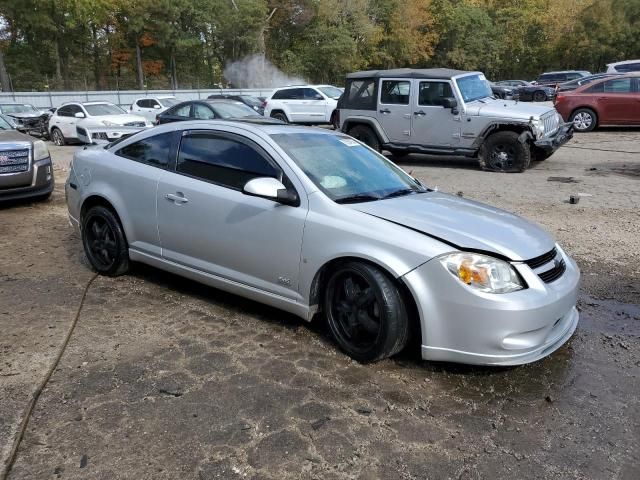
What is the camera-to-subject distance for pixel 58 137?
1958 cm

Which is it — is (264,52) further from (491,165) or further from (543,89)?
(491,165)

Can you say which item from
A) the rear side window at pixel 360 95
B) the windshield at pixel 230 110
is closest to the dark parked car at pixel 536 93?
the windshield at pixel 230 110

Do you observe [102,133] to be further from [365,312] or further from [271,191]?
[365,312]

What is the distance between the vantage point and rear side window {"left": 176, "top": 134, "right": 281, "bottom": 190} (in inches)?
162

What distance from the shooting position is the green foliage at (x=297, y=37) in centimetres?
4722

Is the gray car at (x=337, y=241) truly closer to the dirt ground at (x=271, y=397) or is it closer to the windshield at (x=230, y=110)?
the dirt ground at (x=271, y=397)

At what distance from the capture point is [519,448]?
2744 mm

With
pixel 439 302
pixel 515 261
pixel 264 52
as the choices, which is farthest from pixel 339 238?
pixel 264 52

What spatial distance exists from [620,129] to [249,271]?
55.6 feet

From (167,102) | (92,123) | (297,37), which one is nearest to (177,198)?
(92,123)

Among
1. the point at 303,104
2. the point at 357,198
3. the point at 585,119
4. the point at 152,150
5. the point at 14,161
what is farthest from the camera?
the point at 303,104

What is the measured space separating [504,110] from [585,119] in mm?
7575

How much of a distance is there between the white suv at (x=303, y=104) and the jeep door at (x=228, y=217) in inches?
658

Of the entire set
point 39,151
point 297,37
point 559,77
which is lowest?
point 39,151
